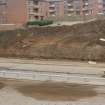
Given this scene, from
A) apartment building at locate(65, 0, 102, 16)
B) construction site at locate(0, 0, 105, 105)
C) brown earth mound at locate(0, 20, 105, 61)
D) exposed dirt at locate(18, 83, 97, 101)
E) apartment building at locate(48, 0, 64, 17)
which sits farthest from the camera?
apartment building at locate(48, 0, 64, 17)

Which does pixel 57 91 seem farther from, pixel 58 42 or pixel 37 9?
pixel 37 9

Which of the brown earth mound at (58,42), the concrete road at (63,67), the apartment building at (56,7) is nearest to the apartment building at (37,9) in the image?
the apartment building at (56,7)

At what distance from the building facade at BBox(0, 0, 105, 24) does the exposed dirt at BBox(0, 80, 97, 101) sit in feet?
125

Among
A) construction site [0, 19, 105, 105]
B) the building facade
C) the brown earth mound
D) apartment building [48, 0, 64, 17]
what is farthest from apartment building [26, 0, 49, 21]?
the brown earth mound

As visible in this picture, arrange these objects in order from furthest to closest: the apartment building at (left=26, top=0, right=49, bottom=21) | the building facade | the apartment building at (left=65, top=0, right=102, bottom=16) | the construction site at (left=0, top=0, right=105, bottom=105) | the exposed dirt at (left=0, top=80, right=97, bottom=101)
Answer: the apartment building at (left=65, top=0, right=102, bottom=16)
the apartment building at (left=26, top=0, right=49, bottom=21)
the building facade
the construction site at (left=0, top=0, right=105, bottom=105)
the exposed dirt at (left=0, top=80, right=97, bottom=101)

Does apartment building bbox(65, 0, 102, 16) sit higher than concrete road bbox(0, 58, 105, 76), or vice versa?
apartment building bbox(65, 0, 102, 16)

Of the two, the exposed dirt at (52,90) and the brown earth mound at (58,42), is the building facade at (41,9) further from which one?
the exposed dirt at (52,90)

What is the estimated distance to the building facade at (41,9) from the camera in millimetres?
58750

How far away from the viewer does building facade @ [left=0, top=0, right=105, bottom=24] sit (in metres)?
58.8

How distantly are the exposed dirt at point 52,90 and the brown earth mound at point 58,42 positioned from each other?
583 inches

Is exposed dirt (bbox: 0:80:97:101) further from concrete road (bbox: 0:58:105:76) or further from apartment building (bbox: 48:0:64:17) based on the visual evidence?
apartment building (bbox: 48:0:64:17)

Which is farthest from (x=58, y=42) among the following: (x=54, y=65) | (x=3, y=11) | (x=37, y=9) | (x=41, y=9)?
(x=41, y=9)

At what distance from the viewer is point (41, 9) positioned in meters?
74.2

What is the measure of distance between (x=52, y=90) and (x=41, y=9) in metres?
56.6
